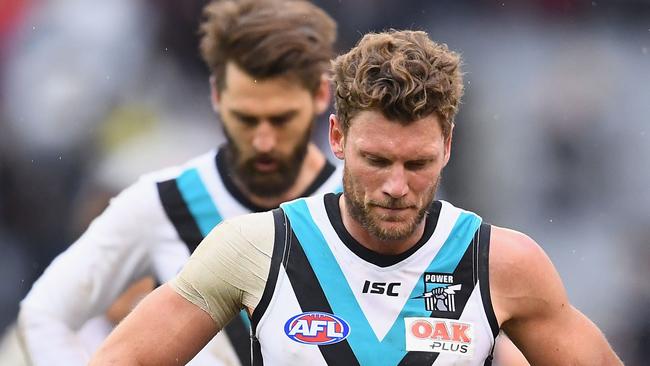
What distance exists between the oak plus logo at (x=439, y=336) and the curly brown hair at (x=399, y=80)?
50 centimetres

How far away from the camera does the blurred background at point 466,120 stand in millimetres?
5082

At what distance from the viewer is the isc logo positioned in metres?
3.01

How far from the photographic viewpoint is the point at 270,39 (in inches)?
201

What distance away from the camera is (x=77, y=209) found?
5.16 meters

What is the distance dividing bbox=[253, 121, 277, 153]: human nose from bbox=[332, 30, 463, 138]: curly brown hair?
1995mm

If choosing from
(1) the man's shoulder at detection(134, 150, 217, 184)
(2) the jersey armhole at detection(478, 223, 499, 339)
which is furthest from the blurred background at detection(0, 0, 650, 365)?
(2) the jersey armhole at detection(478, 223, 499, 339)

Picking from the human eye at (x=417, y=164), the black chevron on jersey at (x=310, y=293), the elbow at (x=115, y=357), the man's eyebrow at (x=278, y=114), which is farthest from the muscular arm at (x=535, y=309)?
the man's eyebrow at (x=278, y=114)

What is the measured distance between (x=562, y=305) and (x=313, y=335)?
700 millimetres

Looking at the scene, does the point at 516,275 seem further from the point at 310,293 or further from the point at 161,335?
the point at 161,335

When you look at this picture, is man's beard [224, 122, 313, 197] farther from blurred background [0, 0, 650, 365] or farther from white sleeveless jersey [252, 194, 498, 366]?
white sleeveless jersey [252, 194, 498, 366]

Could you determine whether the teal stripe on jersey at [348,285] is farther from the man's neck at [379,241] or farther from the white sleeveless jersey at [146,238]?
the white sleeveless jersey at [146,238]

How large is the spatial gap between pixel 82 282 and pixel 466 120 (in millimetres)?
1902

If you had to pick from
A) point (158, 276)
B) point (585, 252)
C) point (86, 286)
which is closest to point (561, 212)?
point (585, 252)

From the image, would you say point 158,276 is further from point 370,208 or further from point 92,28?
point 370,208
